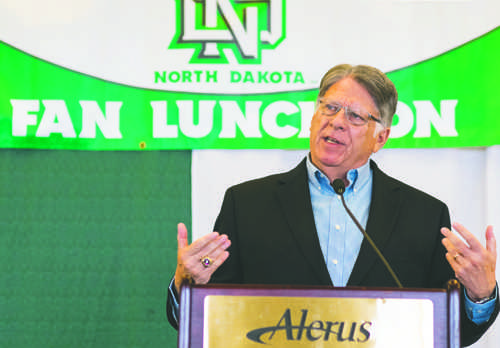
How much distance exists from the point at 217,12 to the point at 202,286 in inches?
66.3

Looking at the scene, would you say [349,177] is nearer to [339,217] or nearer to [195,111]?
[339,217]

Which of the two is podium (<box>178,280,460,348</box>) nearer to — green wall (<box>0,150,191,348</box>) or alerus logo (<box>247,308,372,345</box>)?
alerus logo (<box>247,308,372,345</box>)

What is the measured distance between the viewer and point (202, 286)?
0.88 metres

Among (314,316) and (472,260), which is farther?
(472,260)

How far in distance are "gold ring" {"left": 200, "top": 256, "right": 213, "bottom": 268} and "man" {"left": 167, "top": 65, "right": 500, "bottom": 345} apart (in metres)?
0.17

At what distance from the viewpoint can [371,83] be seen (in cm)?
157

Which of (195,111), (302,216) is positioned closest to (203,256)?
(302,216)

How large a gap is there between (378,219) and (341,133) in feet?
0.88

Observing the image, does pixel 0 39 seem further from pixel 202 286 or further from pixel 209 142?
pixel 202 286

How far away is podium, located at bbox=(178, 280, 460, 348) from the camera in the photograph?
2.82 ft

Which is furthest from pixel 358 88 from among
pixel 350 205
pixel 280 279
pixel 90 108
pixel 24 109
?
pixel 24 109

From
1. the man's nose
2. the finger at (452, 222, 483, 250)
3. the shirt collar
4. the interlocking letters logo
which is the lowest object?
the finger at (452, 222, 483, 250)

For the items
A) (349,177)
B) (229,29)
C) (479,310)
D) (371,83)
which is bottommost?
(479,310)

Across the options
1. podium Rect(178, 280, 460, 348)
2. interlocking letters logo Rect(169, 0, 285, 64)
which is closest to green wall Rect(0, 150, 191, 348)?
interlocking letters logo Rect(169, 0, 285, 64)
